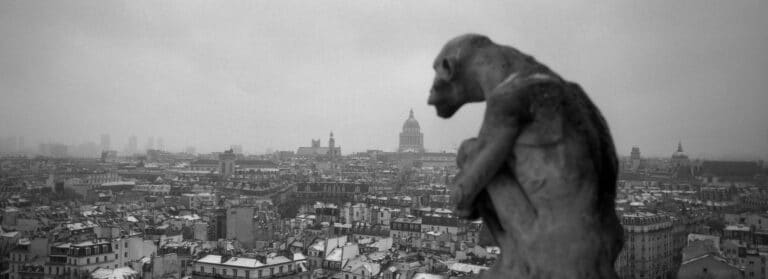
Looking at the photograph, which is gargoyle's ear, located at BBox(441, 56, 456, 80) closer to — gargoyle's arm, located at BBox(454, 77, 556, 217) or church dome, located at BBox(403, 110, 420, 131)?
gargoyle's arm, located at BBox(454, 77, 556, 217)

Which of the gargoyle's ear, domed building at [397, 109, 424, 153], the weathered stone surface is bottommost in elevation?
the weathered stone surface

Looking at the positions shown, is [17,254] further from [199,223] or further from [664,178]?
[664,178]

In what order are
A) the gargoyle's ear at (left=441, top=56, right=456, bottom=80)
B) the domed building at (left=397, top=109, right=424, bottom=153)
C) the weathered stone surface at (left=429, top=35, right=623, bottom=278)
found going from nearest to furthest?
1. the weathered stone surface at (left=429, top=35, right=623, bottom=278)
2. the gargoyle's ear at (left=441, top=56, right=456, bottom=80)
3. the domed building at (left=397, top=109, right=424, bottom=153)

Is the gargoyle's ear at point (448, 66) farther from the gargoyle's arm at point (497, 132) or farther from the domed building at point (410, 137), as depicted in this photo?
the domed building at point (410, 137)

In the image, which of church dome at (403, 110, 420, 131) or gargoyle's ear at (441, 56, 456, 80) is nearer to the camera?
gargoyle's ear at (441, 56, 456, 80)

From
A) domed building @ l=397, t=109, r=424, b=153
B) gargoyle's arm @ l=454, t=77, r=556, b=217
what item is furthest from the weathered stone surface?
domed building @ l=397, t=109, r=424, b=153

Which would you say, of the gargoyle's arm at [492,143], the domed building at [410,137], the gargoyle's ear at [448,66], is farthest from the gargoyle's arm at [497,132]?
the domed building at [410,137]

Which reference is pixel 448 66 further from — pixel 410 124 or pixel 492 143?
pixel 410 124

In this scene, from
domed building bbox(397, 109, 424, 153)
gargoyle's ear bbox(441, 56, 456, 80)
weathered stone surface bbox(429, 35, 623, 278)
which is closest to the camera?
weathered stone surface bbox(429, 35, 623, 278)

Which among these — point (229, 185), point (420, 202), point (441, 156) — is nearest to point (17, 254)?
point (420, 202)
